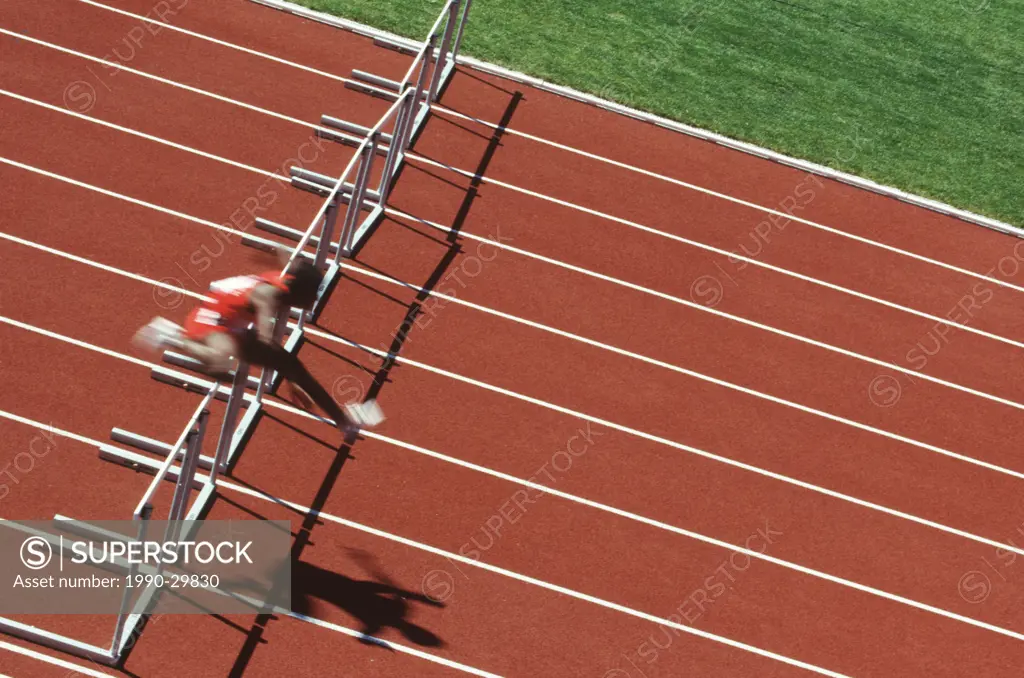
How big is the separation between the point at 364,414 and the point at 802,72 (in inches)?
281

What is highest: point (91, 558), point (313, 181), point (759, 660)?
point (313, 181)

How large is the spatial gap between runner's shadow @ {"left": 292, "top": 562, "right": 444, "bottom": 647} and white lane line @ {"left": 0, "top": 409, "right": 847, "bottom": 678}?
34cm

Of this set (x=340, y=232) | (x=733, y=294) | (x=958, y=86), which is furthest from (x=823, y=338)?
(x=958, y=86)

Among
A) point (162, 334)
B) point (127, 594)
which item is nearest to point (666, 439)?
point (162, 334)

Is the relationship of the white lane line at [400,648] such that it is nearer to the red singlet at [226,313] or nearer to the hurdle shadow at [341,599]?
the hurdle shadow at [341,599]

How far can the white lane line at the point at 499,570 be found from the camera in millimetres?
6957

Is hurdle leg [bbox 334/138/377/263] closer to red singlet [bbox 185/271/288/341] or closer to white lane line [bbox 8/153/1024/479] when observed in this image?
white lane line [bbox 8/153/1024/479]

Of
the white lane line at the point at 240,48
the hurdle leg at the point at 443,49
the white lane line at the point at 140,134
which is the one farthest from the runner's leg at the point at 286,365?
the white lane line at the point at 240,48

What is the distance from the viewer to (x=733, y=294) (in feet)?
30.8

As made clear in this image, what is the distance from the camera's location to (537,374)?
8281mm

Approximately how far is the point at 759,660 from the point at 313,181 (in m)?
Result: 4.98

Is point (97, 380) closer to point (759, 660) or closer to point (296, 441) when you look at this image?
point (296, 441)

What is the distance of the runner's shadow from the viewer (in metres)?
6.54

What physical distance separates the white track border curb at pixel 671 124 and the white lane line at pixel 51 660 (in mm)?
7009
